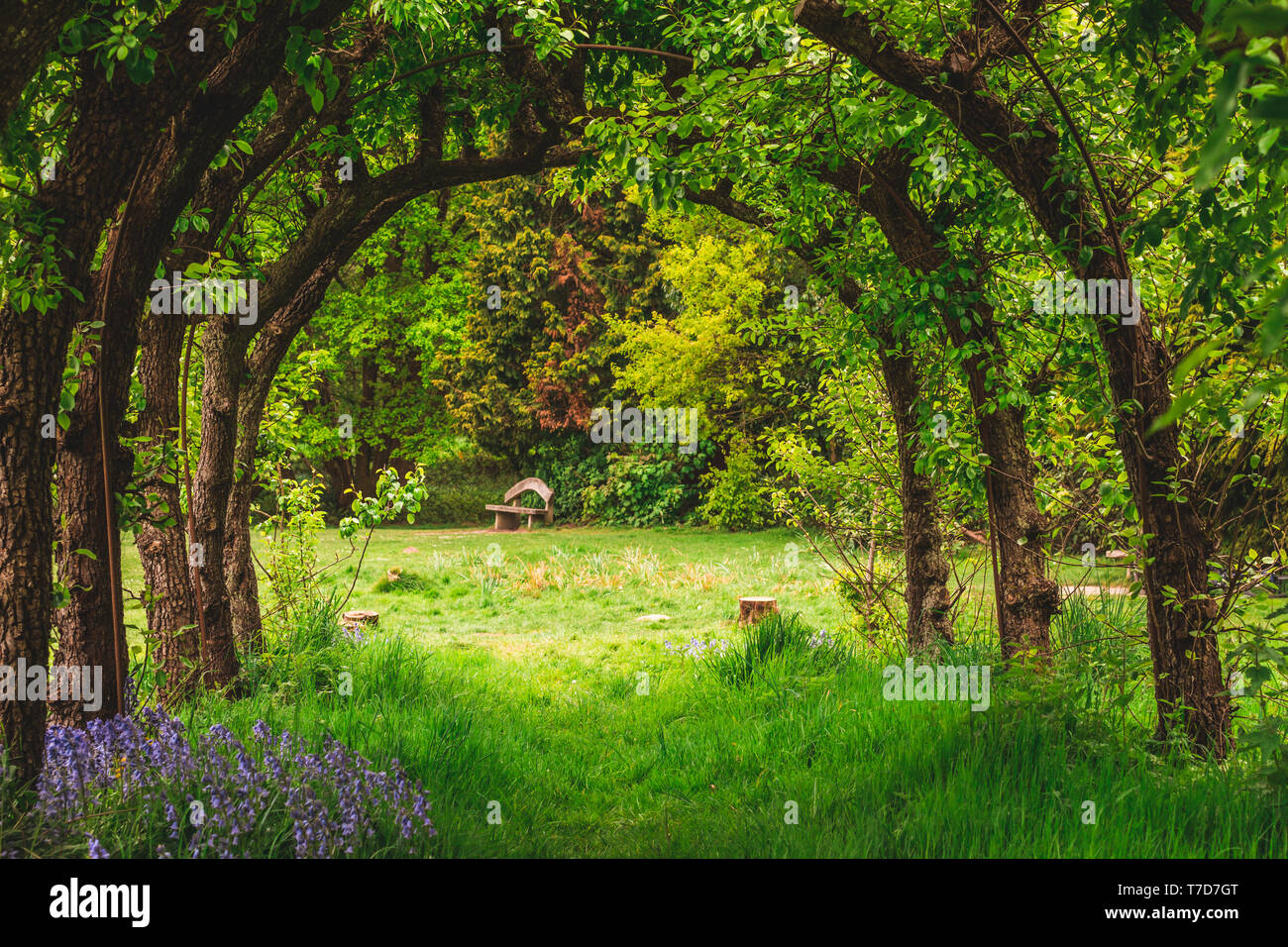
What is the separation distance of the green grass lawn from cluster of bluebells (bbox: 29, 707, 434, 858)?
34 centimetres

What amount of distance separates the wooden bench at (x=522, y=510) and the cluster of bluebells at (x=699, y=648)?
13.6m

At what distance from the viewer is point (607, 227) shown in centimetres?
2433

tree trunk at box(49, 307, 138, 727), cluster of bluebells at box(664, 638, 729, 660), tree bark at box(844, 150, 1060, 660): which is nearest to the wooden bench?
cluster of bluebells at box(664, 638, 729, 660)

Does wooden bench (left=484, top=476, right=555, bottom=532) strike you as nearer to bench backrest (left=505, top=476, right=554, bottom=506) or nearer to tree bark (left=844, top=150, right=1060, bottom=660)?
bench backrest (left=505, top=476, right=554, bottom=506)

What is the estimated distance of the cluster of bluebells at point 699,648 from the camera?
7.23 m

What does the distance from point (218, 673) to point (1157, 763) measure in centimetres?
518

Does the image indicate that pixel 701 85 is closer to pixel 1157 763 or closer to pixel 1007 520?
pixel 1007 520

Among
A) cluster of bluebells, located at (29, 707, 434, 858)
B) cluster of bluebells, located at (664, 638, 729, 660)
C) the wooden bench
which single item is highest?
the wooden bench

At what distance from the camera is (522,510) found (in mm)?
21781

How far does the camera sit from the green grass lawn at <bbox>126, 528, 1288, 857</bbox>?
3.45m

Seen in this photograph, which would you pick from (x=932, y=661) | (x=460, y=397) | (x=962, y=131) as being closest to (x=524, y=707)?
(x=932, y=661)

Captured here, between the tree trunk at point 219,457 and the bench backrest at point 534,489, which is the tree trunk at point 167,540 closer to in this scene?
the tree trunk at point 219,457

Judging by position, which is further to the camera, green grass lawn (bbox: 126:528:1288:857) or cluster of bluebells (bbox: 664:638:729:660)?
cluster of bluebells (bbox: 664:638:729:660)

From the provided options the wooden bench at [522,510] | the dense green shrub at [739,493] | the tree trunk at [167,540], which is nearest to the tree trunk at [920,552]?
the tree trunk at [167,540]
